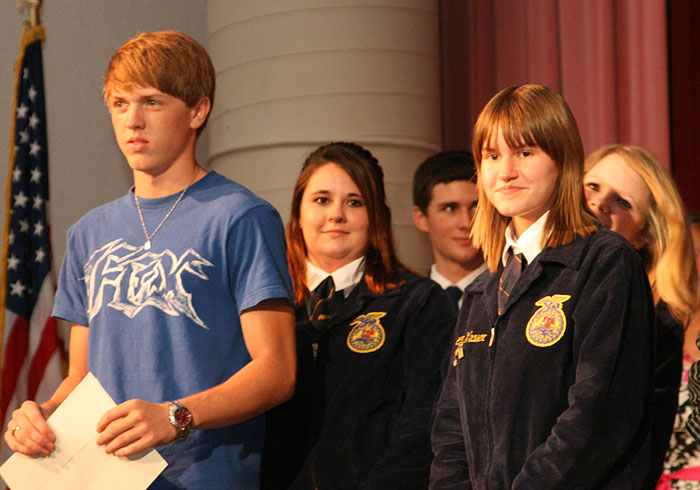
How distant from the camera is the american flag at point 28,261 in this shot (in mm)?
4035

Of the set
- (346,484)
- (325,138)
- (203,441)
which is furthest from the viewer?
(325,138)

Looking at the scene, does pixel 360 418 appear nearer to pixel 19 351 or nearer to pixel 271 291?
pixel 271 291

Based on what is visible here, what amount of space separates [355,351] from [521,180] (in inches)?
29.6

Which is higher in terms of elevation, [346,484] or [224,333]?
[224,333]

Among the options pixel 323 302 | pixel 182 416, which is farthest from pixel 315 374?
pixel 182 416

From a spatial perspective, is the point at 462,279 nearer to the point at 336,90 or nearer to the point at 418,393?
the point at 418,393

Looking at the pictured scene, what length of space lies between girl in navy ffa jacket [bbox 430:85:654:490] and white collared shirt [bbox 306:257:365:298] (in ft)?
1.84

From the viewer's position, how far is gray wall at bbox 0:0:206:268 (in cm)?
486

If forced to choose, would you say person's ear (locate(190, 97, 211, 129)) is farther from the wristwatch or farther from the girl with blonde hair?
the girl with blonde hair

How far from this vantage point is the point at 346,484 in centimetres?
223

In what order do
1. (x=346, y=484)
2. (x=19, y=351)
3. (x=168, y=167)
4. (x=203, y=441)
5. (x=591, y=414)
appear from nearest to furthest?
1. (x=591, y=414)
2. (x=203, y=441)
3. (x=168, y=167)
4. (x=346, y=484)
5. (x=19, y=351)

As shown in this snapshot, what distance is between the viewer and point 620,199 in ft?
8.27

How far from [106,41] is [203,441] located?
153 inches

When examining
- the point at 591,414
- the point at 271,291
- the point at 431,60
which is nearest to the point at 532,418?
the point at 591,414
